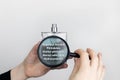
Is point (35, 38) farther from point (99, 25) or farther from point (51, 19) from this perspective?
point (99, 25)

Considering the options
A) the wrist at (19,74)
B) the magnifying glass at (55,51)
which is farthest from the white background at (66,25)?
the magnifying glass at (55,51)

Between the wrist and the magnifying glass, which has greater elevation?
the magnifying glass

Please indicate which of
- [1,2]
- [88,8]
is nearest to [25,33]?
[1,2]

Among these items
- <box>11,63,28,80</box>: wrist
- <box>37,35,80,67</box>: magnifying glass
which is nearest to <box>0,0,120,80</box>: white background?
<box>11,63,28,80</box>: wrist

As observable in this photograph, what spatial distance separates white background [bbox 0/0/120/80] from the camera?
98 centimetres

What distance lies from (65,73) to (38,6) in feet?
0.94

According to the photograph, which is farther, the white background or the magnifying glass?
the white background

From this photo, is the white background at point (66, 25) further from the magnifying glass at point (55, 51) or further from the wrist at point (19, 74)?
the magnifying glass at point (55, 51)

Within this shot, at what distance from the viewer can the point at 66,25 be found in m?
1.00

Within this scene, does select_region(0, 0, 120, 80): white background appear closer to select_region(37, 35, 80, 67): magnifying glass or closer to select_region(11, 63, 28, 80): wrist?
select_region(11, 63, 28, 80): wrist

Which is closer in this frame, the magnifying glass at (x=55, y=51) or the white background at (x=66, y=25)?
the magnifying glass at (x=55, y=51)

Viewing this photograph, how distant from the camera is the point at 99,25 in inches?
38.9

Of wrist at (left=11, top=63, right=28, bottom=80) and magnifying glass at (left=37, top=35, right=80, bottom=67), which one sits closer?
magnifying glass at (left=37, top=35, right=80, bottom=67)

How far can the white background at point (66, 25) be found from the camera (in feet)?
3.23
